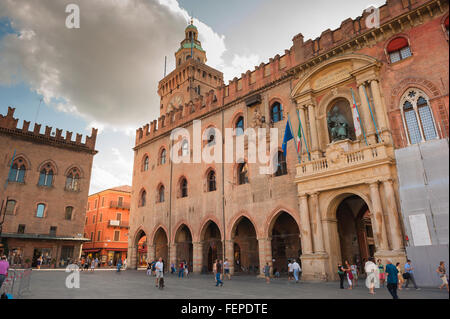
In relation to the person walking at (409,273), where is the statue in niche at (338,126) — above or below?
above

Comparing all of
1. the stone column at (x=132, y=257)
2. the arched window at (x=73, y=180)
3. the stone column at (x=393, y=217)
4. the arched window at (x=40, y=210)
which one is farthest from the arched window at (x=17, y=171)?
the stone column at (x=393, y=217)

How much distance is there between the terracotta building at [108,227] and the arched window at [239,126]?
86.2 feet

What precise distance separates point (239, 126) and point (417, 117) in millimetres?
10913

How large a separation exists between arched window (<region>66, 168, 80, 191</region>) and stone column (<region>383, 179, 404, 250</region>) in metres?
28.7

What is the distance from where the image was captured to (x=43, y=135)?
30.3 meters

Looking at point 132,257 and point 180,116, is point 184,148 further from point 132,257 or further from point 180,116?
point 132,257

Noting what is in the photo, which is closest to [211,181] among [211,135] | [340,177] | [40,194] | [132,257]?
[211,135]

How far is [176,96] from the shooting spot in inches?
1375

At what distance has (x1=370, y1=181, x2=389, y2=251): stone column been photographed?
1304cm

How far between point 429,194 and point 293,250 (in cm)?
1020

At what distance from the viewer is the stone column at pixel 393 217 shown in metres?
12.7

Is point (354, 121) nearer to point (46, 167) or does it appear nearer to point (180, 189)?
point (180, 189)

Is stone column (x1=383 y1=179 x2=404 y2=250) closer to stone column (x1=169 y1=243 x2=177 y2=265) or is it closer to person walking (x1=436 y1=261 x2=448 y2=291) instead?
person walking (x1=436 y1=261 x2=448 y2=291)

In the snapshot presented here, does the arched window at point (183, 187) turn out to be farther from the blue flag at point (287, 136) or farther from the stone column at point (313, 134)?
the stone column at point (313, 134)
